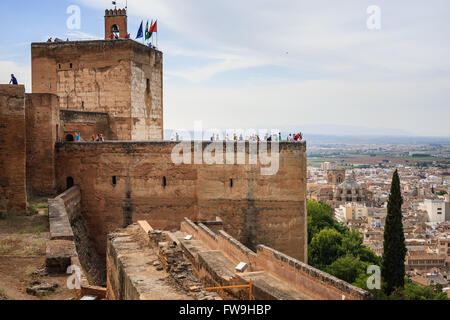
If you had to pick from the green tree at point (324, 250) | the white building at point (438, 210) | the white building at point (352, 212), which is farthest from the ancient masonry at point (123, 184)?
the white building at point (438, 210)

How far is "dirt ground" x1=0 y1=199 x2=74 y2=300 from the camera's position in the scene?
33.5ft

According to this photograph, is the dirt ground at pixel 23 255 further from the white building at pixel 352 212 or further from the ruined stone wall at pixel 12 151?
the white building at pixel 352 212

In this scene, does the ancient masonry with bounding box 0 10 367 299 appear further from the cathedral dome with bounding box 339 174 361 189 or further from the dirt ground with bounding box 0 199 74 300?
the cathedral dome with bounding box 339 174 361 189

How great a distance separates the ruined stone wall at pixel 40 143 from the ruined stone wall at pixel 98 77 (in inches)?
234

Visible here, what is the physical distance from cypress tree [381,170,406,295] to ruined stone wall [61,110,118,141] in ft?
48.8

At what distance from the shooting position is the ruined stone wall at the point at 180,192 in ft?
65.0

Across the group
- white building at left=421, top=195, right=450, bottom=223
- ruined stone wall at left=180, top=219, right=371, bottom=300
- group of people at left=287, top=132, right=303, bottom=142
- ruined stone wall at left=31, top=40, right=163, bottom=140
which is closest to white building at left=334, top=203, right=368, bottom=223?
white building at left=421, top=195, right=450, bottom=223

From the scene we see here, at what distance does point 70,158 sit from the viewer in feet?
69.2

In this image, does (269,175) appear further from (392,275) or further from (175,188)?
(392,275)

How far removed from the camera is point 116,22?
102ft

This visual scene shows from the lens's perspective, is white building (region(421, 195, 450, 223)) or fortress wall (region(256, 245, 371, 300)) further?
white building (region(421, 195, 450, 223))

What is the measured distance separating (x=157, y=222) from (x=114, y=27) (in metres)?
15.3

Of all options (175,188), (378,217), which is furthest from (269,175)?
(378,217)

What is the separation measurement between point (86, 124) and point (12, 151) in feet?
25.2
